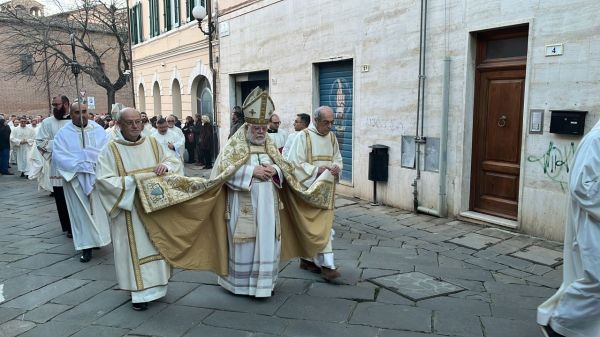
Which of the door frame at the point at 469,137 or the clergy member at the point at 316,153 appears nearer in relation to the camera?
the clergy member at the point at 316,153

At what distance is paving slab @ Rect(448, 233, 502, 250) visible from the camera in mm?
5996

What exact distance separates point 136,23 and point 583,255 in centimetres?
2290

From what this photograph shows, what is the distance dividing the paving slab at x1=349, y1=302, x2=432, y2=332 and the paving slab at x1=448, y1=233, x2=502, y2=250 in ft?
7.32

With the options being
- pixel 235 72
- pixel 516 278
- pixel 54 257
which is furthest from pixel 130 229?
pixel 235 72

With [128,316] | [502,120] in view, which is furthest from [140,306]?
[502,120]

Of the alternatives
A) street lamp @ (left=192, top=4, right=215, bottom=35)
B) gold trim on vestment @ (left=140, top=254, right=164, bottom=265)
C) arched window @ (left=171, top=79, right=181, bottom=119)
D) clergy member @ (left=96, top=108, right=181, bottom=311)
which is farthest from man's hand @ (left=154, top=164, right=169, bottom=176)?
arched window @ (left=171, top=79, right=181, bottom=119)

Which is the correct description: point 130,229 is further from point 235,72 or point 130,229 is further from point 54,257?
point 235,72

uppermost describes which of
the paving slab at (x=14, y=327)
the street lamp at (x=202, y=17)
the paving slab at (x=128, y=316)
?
the street lamp at (x=202, y=17)

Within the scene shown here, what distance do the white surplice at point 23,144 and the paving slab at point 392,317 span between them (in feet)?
45.4

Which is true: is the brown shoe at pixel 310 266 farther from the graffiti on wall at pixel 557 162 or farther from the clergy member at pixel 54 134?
the clergy member at pixel 54 134

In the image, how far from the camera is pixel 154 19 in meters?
20.0

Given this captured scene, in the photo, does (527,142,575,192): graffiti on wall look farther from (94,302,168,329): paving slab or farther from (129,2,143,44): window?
(129,2,143,44): window

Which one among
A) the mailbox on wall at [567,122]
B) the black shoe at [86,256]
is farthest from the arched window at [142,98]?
the mailbox on wall at [567,122]

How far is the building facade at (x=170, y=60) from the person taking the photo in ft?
53.6
